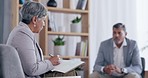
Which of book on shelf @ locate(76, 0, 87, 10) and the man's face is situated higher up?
book on shelf @ locate(76, 0, 87, 10)

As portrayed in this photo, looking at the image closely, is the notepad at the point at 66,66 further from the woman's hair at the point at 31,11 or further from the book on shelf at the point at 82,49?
the book on shelf at the point at 82,49

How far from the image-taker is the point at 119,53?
375 centimetres

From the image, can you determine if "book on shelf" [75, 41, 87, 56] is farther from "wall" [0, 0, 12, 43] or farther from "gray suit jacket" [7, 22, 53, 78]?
"gray suit jacket" [7, 22, 53, 78]

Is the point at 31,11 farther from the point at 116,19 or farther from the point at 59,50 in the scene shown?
the point at 116,19

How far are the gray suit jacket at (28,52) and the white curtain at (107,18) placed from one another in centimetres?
267

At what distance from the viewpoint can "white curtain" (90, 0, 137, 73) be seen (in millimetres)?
4773

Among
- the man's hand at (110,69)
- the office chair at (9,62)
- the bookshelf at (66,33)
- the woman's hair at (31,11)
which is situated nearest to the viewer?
the office chair at (9,62)

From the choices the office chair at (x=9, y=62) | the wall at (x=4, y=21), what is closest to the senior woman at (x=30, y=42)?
the office chair at (x=9, y=62)

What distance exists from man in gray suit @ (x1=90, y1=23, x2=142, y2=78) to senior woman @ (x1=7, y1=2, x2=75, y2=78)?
1496mm

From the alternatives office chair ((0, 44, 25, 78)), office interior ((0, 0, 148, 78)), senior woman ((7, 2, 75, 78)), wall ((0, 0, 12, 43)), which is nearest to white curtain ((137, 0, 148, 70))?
office interior ((0, 0, 148, 78))

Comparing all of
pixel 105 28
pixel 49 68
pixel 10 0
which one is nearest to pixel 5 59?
pixel 49 68

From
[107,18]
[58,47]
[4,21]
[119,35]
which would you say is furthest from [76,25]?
[4,21]

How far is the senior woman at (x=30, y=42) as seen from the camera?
2000mm

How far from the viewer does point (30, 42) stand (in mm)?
2041
